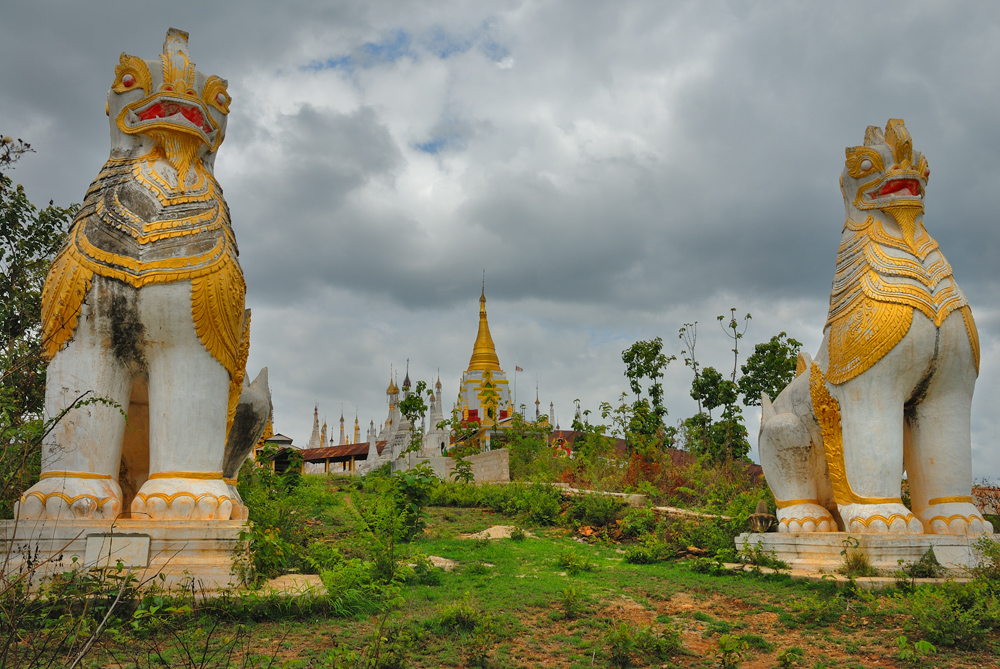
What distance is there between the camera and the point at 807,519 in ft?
24.1

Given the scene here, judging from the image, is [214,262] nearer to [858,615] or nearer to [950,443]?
[858,615]

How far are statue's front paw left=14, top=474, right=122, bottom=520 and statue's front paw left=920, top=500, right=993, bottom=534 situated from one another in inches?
278

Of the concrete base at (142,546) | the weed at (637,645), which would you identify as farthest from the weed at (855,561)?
the concrete base at (142,546)

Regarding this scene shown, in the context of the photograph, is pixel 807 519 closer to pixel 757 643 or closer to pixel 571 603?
pixel 757 643

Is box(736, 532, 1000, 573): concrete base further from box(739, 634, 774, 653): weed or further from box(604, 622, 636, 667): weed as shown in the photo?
box(604, 622, 636, 667): weed

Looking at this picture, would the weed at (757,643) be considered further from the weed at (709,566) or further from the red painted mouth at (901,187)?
the red painted mouth at (901,187)

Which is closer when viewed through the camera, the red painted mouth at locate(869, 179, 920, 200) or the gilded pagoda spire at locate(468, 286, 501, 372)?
the red painted mouth at locate(869, 179, 920, 200)

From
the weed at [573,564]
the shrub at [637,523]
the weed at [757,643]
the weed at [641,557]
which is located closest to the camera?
the weed at [757,643]

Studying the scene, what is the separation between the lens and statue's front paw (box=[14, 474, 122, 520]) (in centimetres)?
518

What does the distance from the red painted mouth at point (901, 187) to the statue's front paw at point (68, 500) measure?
7509 millimetres

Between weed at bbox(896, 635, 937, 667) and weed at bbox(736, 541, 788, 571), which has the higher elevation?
weed at bbox(736, 541, 788, 571)

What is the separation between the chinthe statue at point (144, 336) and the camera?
541 centimetres

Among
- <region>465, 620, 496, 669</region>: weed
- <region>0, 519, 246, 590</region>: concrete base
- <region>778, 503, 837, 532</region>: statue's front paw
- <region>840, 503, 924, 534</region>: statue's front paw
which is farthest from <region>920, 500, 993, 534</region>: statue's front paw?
<region>0, 519, 246, 590</region>: concrete base

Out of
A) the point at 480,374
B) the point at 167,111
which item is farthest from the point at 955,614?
the point at 480,374
